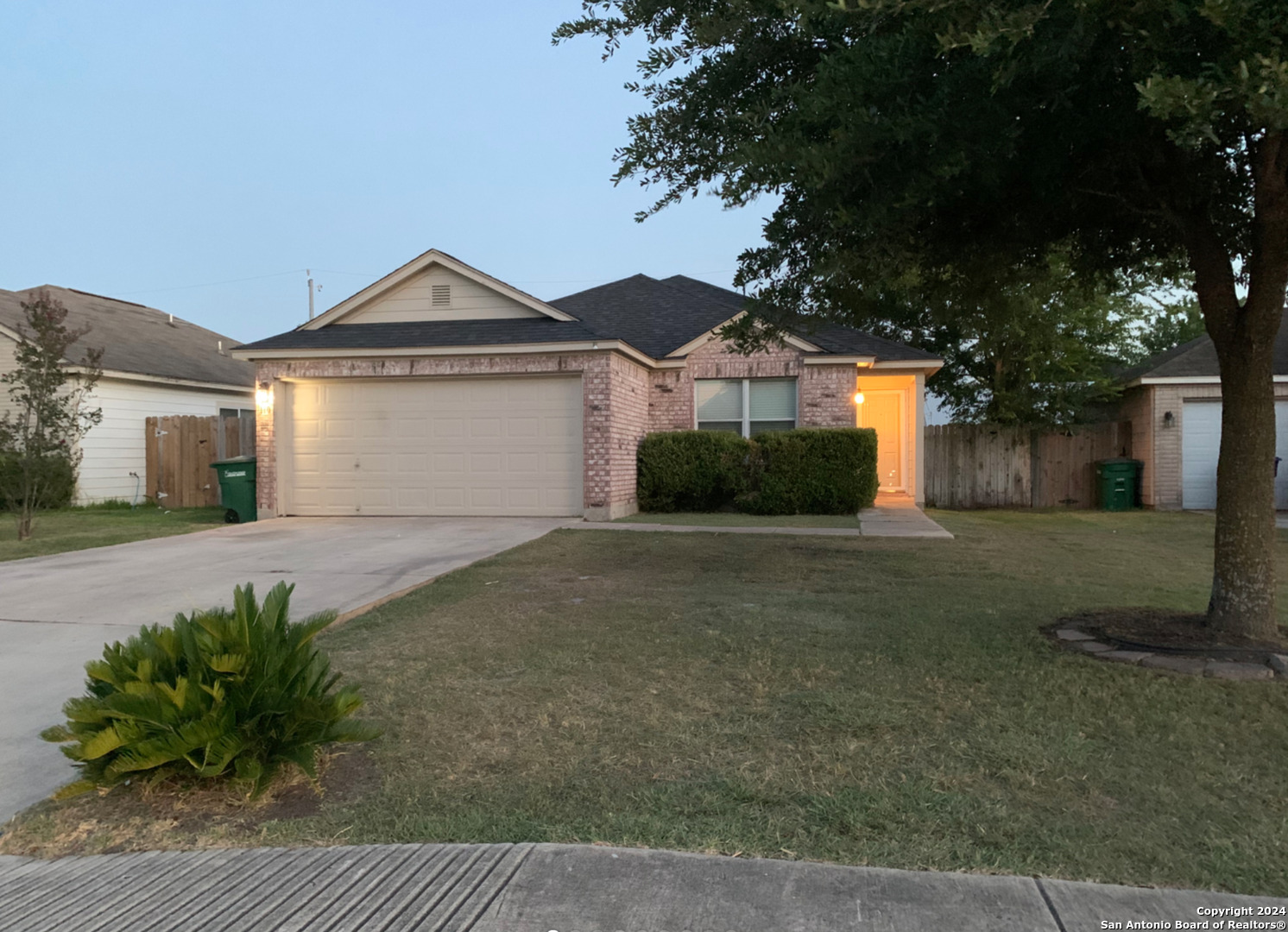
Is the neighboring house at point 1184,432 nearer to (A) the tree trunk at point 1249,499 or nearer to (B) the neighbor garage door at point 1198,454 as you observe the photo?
(B) the neighbor garage door at point 1198,454

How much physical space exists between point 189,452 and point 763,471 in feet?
40.2

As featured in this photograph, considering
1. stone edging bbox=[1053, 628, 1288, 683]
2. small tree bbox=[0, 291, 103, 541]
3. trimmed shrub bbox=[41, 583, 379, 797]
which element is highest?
small tree bbox=[0, 291, 103, 541]

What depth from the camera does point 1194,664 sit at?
4.96 metres

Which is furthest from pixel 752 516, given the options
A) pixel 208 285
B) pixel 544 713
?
pixel 208 285

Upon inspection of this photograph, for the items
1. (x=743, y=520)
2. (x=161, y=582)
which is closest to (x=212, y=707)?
(x=161, y=582)

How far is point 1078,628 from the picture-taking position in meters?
5.98

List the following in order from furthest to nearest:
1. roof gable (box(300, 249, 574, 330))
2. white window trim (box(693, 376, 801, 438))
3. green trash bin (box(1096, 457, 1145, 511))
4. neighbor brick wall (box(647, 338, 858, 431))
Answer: green trash bin (box(1096, 457, 1145, 511)) < white window trim (box(693, 376, 801, 438)) < neighbor brick wall (box(647, 338, 858, 431)) < roof gable (box(300, 249, 574, 330))

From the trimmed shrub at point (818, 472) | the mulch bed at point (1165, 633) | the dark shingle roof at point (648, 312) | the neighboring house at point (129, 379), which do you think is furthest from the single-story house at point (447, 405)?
the mulch bed at point (1165, 633)

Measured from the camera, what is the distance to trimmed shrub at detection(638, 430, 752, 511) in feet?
49.0

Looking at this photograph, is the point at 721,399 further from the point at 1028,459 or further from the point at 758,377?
the point at 1028,459

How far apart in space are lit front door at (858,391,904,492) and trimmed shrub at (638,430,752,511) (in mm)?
4779

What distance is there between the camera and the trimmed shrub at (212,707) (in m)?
3.38

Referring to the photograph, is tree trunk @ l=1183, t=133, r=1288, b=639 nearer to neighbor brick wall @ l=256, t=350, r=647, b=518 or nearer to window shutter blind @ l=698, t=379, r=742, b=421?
neighbor brick wall @ l=256, t=350, r=647, b=518

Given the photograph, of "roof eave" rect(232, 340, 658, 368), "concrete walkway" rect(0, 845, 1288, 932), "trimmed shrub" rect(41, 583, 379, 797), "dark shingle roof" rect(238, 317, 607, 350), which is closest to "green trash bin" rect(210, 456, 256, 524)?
"roof eave" rect(232, 340, 658, 368)
